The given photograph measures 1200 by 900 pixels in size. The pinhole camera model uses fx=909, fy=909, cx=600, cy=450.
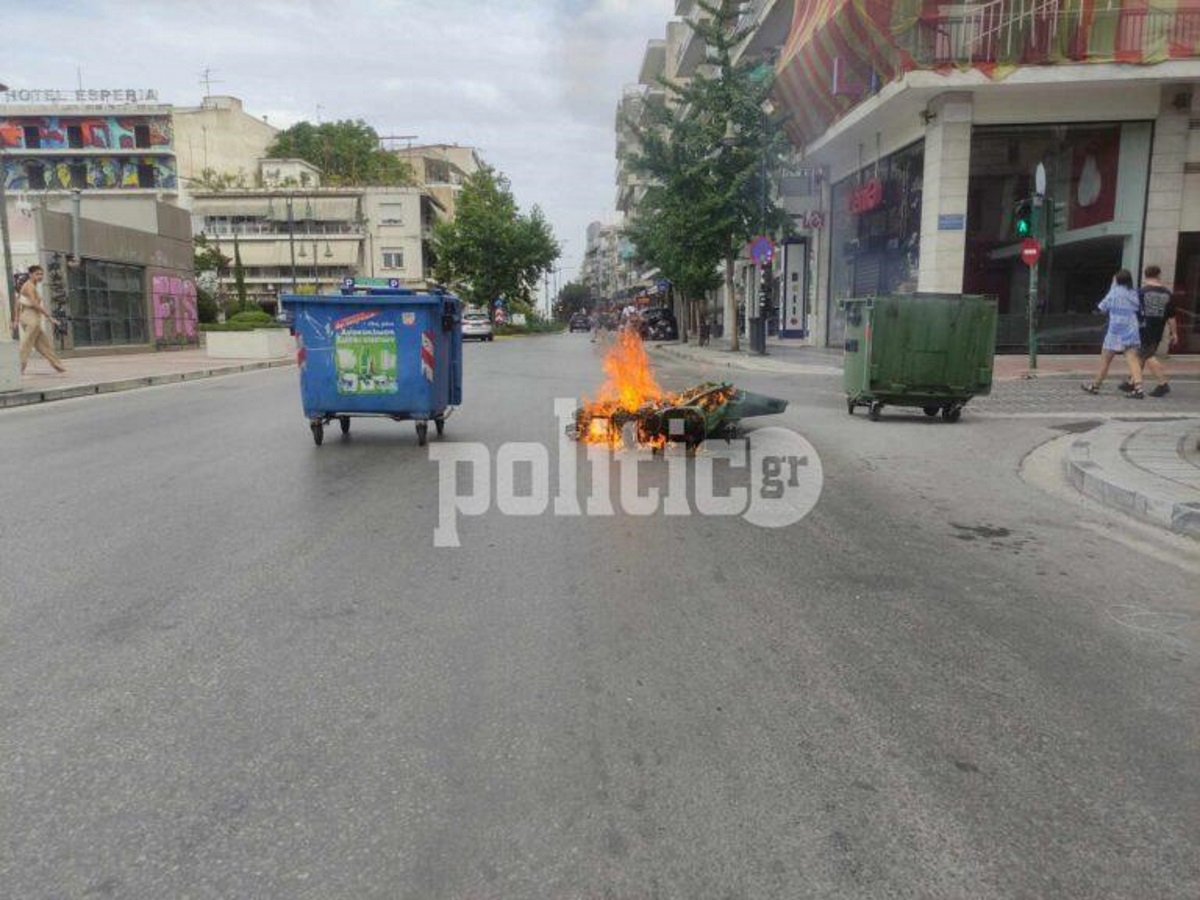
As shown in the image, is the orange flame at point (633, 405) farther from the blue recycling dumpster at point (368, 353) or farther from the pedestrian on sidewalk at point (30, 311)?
the pedestrian on sidewalk at point (30, 311)

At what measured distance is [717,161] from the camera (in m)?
27.8

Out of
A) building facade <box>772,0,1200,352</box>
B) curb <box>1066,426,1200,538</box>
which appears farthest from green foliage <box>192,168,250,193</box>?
curb <box>1066,426,1200,538</box>

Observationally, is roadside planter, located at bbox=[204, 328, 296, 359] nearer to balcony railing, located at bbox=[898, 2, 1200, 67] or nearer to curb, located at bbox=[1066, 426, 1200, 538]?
balcony railing, located at bbox=[898, 2, 1200, 67]

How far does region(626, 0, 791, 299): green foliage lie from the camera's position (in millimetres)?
27500

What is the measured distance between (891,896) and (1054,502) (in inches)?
213

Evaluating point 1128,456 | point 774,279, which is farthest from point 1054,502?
point 774,279

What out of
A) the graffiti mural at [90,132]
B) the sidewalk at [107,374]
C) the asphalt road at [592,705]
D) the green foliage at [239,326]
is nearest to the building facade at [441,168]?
the graffiti mural at [90,132]

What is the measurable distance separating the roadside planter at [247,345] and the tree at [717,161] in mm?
12464

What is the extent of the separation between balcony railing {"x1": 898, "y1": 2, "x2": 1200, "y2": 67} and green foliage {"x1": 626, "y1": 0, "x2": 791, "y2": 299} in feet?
23.7

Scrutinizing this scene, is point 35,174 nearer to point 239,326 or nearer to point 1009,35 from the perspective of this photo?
point 239,326

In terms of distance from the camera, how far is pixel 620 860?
2.30 meters

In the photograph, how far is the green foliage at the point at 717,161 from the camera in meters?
27.5

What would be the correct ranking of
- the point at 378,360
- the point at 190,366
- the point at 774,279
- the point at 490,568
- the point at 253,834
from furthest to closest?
the point at 774,279 → the point at 190,366 → the point at 378,360 → the point at 490,568 → the point at 253,834

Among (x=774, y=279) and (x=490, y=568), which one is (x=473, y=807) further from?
(x=774, y=279)
